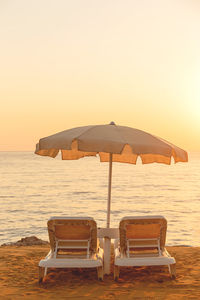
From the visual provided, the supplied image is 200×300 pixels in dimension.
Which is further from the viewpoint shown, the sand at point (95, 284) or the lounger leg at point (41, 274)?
the lounger leg at point (41, 274)

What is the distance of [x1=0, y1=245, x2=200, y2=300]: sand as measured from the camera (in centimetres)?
639

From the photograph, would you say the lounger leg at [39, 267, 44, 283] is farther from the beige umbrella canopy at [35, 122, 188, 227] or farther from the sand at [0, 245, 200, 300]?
the beige umbrella canopy at [35, 122, 188, 227]

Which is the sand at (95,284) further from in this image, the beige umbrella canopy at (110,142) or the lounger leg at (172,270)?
the beige umbrella canopy at (110,142)

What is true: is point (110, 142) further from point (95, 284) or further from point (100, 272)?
point (95, 284)

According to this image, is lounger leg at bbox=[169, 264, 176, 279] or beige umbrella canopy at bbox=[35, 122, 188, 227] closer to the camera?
beige umbrella canopy at bbox=[35, 122, 188, 227]

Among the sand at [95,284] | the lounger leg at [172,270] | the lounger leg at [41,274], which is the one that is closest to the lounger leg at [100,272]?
the sand at [95,284]

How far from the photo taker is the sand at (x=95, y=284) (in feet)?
21.0

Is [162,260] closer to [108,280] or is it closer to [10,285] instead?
[108,280]

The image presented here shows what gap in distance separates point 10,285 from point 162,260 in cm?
255

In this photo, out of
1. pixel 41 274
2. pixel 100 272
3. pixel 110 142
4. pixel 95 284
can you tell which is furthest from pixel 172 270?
pixel 110 142

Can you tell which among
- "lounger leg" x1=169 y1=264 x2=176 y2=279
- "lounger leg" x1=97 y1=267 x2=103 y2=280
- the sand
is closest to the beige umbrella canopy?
"lounger leg" x1=169 y1=264 x2=176 y2=279

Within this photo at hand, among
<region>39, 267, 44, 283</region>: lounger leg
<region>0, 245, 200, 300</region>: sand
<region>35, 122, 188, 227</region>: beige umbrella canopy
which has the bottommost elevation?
<region>0, 245, 200, 300</region>: sand

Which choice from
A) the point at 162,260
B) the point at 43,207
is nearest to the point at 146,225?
the point at 162,260

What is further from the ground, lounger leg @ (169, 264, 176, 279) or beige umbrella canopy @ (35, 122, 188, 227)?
beige umbrella canopy @ (35, 122, 188, 227)
